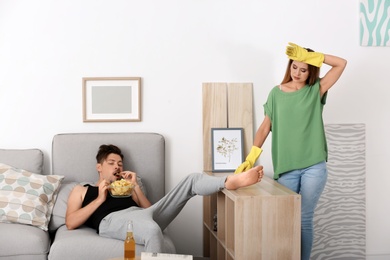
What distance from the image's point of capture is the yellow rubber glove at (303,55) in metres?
3.68

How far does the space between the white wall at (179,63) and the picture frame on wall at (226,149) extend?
5.1 inches

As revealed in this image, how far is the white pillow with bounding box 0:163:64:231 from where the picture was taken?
374cm

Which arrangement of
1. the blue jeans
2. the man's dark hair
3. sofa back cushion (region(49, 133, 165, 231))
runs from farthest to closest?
sofa back cushion (region(49, 133, 165, 231))
the man's dark hair
the blue jeans

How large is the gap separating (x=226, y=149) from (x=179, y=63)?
0.68 meters

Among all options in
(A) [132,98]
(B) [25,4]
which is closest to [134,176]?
(A) [132,98]

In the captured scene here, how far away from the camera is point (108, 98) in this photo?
14.2 ft

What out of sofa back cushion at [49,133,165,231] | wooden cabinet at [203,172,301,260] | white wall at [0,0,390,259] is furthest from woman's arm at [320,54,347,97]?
sofa back cushion at [49,133,165,231]

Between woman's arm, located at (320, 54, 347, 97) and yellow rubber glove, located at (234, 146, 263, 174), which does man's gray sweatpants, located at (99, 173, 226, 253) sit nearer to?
yellow rubber glove, located at (234, 146, 263, 174)

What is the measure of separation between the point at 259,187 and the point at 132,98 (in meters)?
1.22

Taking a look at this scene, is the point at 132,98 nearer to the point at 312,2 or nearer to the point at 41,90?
the point at 41,90

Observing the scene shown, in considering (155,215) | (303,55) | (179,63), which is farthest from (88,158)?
(303,55)

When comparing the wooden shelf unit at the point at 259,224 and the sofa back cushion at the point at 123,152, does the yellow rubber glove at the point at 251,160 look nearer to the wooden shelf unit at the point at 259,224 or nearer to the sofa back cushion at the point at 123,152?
the wooden shelf unit at the point at 259,224

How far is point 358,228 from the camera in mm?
4473

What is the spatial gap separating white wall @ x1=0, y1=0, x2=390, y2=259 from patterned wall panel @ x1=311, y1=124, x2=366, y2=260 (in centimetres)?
8
